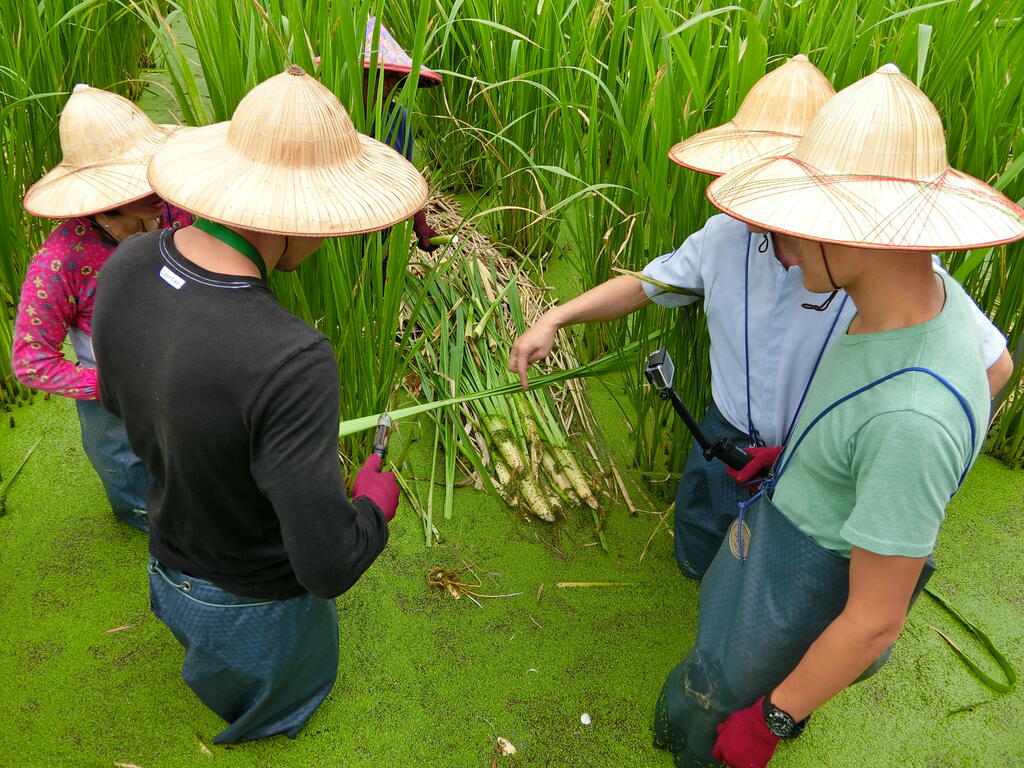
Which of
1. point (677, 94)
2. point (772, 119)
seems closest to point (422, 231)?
point (677, 94)

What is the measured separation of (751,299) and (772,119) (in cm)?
33

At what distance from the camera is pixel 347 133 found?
1039mm

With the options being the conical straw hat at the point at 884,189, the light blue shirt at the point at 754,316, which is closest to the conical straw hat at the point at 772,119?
the light blue shirt at the point at 754,316

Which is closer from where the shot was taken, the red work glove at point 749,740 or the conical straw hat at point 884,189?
the conical straw hat at point 884,189

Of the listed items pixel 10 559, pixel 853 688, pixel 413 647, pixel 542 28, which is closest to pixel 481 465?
pixel 413 647

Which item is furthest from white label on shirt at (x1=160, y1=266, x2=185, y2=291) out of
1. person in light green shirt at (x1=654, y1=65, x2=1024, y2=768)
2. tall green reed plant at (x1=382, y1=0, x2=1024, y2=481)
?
tall green reed plant at (x1=382, y1=0, x2=1024, y2=481)

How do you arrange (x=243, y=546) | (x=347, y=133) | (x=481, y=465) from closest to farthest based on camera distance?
(x=347, y=133) < (x=243, y=546) < (x=481, y=465)

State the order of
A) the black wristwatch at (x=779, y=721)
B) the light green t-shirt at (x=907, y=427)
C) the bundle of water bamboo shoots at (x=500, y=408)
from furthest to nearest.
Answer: the bundle of water bamboo shoots at (x=500, y=408) → the black wristwatch at (x=779, y=721) → the light green t-shirt at (x=907, y=427)

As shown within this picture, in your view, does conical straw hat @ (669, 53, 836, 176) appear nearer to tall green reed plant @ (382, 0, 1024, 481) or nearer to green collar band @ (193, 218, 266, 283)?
tall green reed plant @ (382, 0, 1024, 481)

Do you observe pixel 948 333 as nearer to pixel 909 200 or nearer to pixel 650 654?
pixel 909 200

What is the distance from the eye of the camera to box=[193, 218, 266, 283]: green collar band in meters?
0.96

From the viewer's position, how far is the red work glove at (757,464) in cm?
135

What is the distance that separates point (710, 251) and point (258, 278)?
2.70 feet

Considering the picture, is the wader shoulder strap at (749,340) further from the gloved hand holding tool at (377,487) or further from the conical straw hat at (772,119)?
the gloved hand holding tool at (377,487)
